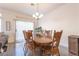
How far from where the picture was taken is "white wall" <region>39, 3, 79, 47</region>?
237cm

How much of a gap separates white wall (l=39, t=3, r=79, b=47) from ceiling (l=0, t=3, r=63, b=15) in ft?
0.39

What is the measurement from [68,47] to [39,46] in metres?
0.55

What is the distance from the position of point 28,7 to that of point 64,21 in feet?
2.43

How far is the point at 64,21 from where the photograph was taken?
252 centimetres

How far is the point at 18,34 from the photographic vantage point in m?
2.46

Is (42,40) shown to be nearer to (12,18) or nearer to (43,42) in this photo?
(43,42)

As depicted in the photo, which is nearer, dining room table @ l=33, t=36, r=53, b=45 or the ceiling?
the ceiling

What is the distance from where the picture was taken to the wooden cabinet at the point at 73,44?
2.36m

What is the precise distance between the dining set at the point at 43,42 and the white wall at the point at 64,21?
13 cm

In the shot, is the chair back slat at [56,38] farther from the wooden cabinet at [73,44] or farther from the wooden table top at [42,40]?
the wooden cabinet at [73,44]

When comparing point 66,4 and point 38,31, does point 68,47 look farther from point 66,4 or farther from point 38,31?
point 66,4

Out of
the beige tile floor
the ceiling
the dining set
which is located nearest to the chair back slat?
the dining set

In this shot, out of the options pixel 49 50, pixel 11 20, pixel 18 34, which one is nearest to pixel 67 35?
pixel 49 50

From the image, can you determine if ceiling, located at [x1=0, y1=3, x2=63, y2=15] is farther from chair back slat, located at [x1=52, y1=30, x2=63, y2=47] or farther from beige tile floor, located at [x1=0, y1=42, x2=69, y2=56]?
beige tile floor, located at [x1=0, y1=42, x2=69, y2=56]
